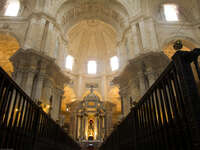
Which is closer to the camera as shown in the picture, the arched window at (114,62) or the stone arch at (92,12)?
the stone arch at (92,12)

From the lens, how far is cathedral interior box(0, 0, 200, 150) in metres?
14.0

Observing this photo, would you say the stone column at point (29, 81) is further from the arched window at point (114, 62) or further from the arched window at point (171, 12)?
the arched window at point (114, 62)

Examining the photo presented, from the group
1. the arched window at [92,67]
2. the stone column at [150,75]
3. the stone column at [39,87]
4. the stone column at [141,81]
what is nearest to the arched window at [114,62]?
the arched window at [92,67]

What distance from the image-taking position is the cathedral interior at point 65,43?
13984 millimetres

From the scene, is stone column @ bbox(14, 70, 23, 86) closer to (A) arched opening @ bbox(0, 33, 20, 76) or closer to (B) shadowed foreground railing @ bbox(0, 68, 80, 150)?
(A) arched opening @ bbox(0, 33, 20, 76)

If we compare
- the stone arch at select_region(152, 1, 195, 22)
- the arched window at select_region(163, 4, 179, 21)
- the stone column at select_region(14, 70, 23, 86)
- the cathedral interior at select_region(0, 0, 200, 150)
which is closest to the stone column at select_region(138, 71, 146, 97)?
the cathedral interior at select_region(0, 0, 200, 150)

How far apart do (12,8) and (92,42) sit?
13543 mm

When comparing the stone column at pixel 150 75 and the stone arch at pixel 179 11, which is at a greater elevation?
the stone arch at pixel 179 11

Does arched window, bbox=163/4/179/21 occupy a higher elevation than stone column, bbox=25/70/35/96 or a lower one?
higher

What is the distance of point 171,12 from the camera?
1864 centimetres

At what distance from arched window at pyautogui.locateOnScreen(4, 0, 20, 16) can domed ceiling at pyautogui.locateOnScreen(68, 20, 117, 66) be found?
9487 mm

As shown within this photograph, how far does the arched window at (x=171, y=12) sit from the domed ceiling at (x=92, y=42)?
373 inches

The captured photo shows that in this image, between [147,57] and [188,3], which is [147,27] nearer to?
[147,57]

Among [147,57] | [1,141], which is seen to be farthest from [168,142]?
[147,57]
